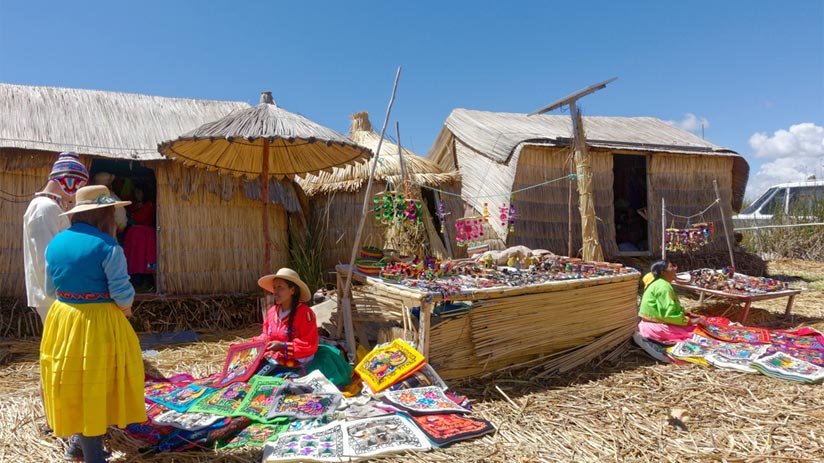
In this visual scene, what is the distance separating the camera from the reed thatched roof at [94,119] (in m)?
6.44

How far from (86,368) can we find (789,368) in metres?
5.12

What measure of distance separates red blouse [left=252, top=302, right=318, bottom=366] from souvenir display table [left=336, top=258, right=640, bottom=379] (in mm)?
695

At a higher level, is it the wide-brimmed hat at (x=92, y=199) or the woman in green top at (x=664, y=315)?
the wide-brimmed hat at (x=92, y=199)

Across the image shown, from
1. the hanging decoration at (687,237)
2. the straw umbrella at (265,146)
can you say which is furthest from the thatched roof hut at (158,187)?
the hanging decoration at (687,237)

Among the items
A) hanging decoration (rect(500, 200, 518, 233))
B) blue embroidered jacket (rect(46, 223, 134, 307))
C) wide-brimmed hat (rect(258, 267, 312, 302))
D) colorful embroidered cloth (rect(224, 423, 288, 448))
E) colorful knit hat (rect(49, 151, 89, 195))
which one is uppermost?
colorful knit hat (rect(49, 151, 89, 195))

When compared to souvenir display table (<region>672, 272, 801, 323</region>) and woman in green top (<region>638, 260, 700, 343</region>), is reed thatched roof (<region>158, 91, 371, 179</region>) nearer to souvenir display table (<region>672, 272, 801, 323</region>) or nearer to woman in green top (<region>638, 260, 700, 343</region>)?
woman in green top (<region>638, 260, 700, 343</region>)

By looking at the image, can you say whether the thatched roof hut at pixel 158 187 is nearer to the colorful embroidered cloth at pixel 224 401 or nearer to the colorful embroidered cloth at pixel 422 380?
the colorful embroidered cloth at pixel 224 401

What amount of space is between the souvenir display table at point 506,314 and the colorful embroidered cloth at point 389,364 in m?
0.11

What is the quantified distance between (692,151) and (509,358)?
7466 millimetres

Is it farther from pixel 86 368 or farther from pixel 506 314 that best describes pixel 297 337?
pixel 506 314

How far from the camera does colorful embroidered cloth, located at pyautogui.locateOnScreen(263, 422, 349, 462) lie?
2.92 meters

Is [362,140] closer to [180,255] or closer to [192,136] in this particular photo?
[180,255]

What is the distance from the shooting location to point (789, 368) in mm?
4621

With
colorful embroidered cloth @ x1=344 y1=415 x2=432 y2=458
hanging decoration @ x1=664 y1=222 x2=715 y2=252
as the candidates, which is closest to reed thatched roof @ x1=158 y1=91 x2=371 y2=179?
colorful embroidered cloth @ x1=344 y1=415 x2=432 y2=458
